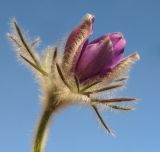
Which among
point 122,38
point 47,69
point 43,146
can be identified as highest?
point 122,38

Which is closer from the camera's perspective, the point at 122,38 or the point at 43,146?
the point at 43,146

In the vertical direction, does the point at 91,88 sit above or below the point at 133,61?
below

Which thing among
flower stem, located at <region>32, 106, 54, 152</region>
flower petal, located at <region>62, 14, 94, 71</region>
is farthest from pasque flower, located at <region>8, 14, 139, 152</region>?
flower stem, located at <region>32, 106, 54, 152</region>

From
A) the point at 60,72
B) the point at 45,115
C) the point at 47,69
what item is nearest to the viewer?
the point at 45,115

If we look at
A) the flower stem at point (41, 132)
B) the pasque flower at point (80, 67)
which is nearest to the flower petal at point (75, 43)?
the pasque flower at point (80, 67)

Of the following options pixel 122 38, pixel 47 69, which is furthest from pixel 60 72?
pixel 122 38

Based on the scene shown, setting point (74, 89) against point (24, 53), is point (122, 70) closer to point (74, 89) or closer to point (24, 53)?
point (74, 89)

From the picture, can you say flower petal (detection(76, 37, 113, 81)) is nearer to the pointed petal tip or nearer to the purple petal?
the purple petal
